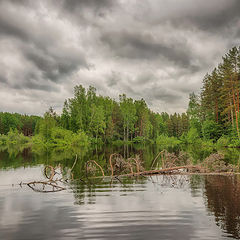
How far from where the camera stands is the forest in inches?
1649

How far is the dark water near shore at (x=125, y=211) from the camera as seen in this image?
18.9 ft

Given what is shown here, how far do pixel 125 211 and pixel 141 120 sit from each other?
250 feet

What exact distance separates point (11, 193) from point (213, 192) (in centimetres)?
1023

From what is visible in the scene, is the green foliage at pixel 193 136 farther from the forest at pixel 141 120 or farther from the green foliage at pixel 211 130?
the green foliage at pixel 211 130

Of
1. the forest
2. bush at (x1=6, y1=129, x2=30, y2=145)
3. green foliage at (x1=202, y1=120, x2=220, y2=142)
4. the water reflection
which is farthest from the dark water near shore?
bush at (x1=6, y1=129, x2=30, y2=145)

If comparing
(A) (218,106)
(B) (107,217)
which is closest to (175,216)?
(B) (107,217)

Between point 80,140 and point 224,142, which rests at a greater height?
point 80,140

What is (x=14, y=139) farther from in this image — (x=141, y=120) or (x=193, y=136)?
(x=193, y=136)

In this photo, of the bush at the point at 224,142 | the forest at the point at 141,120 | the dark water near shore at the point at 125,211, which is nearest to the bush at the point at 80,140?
the forest at the point at 141,120

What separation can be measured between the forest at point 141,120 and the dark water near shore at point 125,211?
33.8 m

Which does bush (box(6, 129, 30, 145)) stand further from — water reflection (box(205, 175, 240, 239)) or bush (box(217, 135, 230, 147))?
water reflection (box(205, 175, 240, 239))

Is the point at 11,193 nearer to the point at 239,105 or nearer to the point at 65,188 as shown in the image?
the point at 65,188

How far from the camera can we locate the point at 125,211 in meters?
7.45

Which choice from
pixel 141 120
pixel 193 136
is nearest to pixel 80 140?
pixel 141 120
